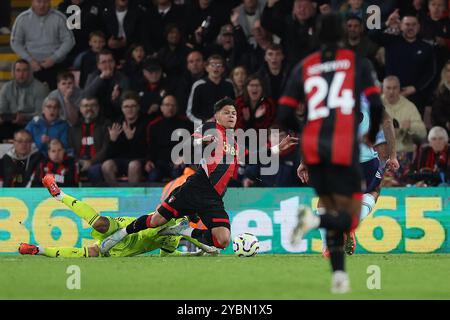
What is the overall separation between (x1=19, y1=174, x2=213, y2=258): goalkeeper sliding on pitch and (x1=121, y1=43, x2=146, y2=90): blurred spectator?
458 centimetres

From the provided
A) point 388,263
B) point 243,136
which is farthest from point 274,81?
point 388,263

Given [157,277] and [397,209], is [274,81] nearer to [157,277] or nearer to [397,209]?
[397,209]

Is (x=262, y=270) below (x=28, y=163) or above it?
below

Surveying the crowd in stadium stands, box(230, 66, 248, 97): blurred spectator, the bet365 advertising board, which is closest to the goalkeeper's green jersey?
the bet365 advertising board

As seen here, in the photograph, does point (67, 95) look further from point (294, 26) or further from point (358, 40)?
point (358, 40)

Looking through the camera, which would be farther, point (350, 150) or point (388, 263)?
point (388, 263)

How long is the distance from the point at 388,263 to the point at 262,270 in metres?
1.71

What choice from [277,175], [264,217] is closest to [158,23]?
[277,175]

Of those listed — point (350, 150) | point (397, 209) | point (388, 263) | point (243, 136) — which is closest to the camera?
point (350, 150)

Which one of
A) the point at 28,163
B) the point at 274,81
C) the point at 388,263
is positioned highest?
the point at 274,81

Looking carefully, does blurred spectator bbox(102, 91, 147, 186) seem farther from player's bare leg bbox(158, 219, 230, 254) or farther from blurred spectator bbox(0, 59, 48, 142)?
player's bare leg bbox(158, 219, 230, 254)

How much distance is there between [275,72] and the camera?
16.8m

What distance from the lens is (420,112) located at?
54.9 ft

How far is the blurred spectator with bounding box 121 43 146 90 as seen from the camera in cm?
1762
